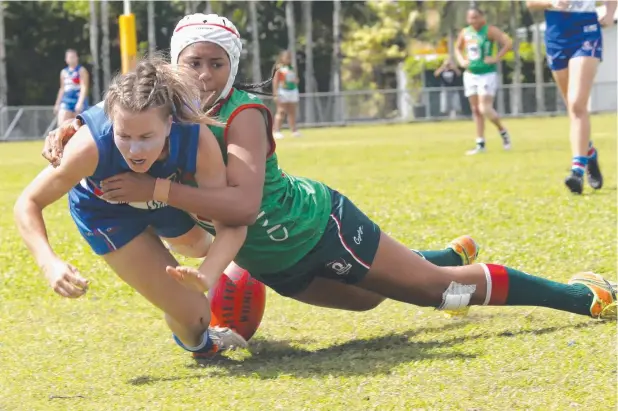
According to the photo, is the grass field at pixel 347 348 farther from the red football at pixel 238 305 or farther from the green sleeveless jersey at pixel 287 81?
the green sleeveless jersey at pixel 287 81

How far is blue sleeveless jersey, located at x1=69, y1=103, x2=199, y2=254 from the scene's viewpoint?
429 centimetres

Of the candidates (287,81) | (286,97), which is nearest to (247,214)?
(286,97)

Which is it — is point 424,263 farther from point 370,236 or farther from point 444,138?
point 444,138

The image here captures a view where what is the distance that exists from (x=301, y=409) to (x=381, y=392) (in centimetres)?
34

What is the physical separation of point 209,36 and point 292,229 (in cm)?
89

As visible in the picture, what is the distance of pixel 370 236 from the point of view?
187 inches

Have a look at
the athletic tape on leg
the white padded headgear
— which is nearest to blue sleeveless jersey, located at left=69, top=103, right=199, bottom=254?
the white padded headgear

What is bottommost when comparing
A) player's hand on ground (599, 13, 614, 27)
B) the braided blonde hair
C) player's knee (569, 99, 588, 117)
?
player's knee (569, 99, 588, 117)

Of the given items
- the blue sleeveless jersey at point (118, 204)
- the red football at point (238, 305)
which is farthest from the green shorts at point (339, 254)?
the blue sleeveless jersey at point (118, 204)

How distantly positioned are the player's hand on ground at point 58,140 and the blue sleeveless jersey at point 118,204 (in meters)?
0.08

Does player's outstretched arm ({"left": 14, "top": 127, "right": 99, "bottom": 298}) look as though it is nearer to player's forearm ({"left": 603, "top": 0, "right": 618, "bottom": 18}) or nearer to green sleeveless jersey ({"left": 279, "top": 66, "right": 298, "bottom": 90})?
player's forearm ({"left": 603, "top": 0, "right": 618, "bottom": 18})

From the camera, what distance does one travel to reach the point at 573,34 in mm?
9633

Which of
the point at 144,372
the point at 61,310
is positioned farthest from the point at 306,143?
the point at 144,372

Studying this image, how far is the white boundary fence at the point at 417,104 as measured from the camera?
38188mm
